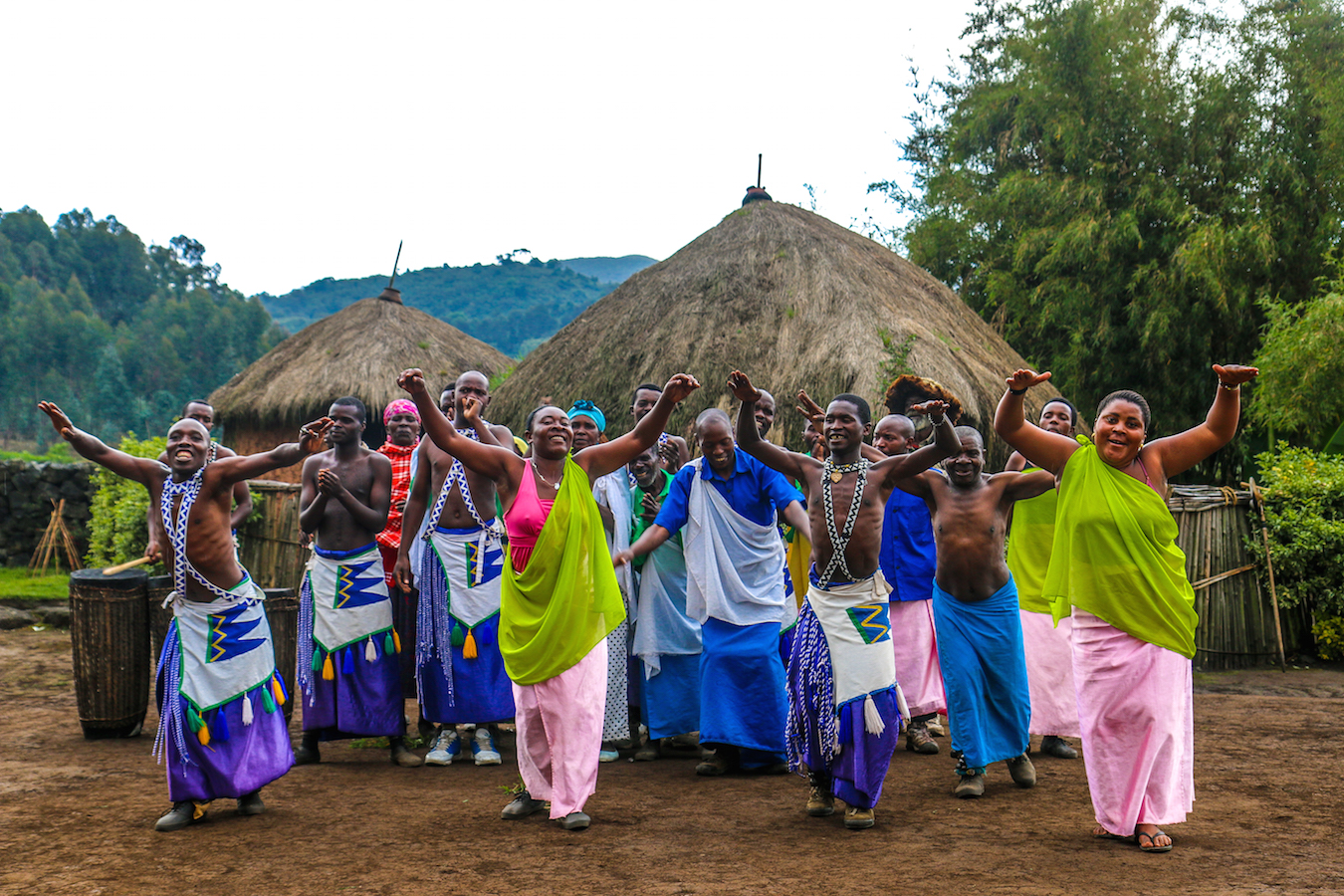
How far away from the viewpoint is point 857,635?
4754 mm

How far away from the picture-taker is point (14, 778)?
5.60 m

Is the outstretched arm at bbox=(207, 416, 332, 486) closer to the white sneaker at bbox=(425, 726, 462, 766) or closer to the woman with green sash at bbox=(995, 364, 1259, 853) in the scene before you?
the white sneaker at bbox=(425, 726, 462, 766)

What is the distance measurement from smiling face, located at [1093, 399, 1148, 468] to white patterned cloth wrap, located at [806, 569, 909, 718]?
1.10 meters

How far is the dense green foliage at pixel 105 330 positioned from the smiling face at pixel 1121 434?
42.8m

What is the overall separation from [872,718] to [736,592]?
4.54 feet

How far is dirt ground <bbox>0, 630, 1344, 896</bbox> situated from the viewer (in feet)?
12.7

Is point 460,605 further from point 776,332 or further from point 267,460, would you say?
point 776,332

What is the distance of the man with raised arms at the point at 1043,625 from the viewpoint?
6.09 metres

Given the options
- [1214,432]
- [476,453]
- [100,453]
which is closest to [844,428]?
[1214,432]

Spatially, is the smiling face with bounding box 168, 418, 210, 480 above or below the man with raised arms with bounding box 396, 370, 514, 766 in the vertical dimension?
above

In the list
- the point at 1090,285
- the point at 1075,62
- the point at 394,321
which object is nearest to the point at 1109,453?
the point at 1090,285

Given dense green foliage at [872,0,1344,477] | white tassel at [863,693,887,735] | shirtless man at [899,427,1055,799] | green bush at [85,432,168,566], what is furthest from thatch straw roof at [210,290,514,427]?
white tassel at [863,693,887,735]

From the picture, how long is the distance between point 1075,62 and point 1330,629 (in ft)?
31.7

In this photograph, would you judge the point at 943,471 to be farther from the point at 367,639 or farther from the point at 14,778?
the point at 14,778
